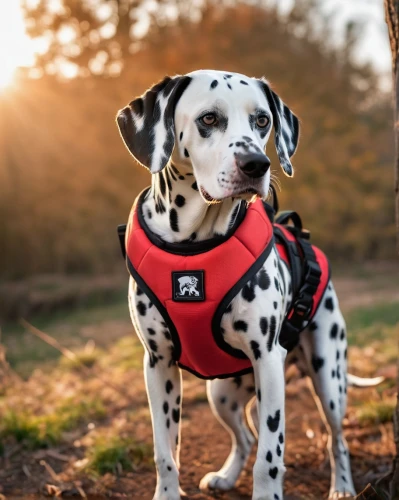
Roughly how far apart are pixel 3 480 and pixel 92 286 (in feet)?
40.3

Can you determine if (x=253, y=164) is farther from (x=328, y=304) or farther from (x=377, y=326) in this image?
(x=377, y=326)

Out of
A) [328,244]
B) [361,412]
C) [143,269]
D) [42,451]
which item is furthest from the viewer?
[328,244]

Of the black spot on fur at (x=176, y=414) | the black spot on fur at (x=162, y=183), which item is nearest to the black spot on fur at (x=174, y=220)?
the black spot on fur at (x=162, y=183)

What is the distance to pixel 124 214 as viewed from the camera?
1939 centimetres

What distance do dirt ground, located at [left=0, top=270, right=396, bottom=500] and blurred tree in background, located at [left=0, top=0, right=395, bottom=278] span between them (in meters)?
9.53

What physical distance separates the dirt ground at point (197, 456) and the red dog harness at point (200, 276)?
108 cm

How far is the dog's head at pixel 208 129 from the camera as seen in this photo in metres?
2.85

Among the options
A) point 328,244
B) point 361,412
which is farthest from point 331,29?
point 361,412

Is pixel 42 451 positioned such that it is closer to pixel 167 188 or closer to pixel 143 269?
pixel 143 269

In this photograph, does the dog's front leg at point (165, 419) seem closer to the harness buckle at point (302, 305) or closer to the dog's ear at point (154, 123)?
the harness buckle at point (302, 305)

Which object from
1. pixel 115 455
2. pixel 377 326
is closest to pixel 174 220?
pixel 115 455

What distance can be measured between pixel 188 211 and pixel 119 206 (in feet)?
54.1

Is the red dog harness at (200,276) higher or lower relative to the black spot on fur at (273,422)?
higher

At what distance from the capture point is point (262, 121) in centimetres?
313
